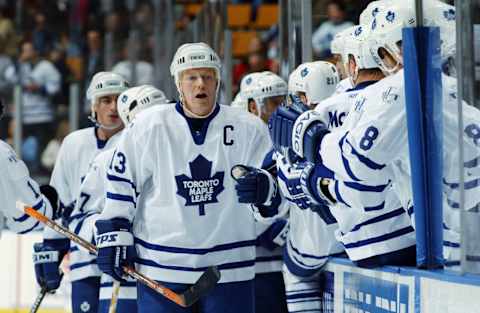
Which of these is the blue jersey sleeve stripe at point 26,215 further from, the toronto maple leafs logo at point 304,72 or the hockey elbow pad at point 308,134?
the hockey elbow pad at point 308,134

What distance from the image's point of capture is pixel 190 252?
403 centimetres

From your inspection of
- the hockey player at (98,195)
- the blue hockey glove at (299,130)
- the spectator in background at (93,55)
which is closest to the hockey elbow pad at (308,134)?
the blue hockey glove at (299,130)

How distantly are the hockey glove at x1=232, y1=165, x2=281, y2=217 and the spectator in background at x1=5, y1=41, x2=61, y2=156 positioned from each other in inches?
169

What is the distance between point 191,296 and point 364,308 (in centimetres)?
71

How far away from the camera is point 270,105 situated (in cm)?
519

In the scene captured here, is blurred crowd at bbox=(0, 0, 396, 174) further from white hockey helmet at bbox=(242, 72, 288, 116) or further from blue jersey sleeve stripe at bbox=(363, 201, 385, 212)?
blue jersey sleeve stripe at bbox=(363, 201, 385, 212)

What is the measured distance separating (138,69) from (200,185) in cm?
472

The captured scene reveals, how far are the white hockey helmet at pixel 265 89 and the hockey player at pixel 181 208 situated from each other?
40.9 inches

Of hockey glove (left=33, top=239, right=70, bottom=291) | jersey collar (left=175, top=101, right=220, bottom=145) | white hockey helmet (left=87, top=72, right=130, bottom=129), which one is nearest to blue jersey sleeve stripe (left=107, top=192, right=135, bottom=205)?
jersey collar (left=175, top=101, right=220, bottom=145)

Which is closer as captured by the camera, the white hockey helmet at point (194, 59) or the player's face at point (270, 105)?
the white hockey helmet at point (194, 59)

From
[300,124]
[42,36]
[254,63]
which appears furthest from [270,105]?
[42,36]

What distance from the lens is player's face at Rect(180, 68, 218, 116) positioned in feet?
13.5

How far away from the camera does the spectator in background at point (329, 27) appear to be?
477cm

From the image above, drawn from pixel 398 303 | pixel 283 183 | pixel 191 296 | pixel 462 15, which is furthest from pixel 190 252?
pixel 462 15
